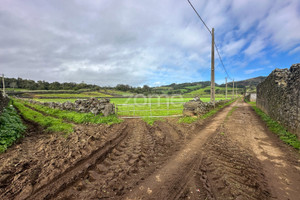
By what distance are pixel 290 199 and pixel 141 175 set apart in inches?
114

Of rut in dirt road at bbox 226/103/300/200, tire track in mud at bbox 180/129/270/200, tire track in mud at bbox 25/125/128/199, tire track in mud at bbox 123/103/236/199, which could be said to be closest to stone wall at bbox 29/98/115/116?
tire track in mud at bbox 25/125/128/199

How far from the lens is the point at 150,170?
126 inches

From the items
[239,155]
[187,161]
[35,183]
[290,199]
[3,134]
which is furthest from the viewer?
[3,134]

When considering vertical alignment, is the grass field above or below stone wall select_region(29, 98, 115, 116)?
below

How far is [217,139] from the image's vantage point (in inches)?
214

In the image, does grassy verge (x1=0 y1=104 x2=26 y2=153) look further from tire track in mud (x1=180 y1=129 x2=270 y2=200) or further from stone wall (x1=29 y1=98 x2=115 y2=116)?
tire track in mud (x1=180 y1=129 x2=270 y2=200)

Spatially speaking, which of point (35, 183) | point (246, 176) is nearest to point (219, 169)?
point (246, 176)

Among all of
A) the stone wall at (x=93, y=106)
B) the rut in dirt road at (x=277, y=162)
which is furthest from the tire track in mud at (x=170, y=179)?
the stone wall at (x=93, y=106)

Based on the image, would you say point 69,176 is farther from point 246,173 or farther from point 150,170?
point 246,173

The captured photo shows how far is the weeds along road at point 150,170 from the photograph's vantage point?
2.44 meters

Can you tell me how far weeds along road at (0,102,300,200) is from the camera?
2.44 metres

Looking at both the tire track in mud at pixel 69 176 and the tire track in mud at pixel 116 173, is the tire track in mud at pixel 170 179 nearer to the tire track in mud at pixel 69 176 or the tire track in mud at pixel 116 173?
the tire track in mud at pixel 116 173

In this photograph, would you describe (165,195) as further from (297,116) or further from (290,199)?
(297,116)

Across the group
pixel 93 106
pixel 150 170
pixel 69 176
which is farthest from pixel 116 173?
pixel 93 106
